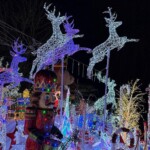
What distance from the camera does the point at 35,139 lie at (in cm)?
Result: 409

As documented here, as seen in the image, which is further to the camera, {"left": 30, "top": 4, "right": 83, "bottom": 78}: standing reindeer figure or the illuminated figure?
{"left": 30, "top": 4, "right": 83, "bottom": 78}: standing reindeer figure

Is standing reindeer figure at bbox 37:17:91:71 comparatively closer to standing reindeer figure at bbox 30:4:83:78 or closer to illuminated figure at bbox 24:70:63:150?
standing reindeer figure at bbox 30:4:83:78

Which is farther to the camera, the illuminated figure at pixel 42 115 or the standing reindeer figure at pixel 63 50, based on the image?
the standing reindeer figure at pixel 63 50

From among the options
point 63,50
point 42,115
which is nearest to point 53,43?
point 63,50

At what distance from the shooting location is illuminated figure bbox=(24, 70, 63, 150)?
13.6 feet

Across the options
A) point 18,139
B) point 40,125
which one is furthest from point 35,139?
point 18,139

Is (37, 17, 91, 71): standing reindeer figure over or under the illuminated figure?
over

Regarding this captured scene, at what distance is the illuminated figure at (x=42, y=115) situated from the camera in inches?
163

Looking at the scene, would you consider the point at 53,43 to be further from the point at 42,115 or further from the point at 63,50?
the point at 42,115

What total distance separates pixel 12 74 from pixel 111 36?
4093 mm

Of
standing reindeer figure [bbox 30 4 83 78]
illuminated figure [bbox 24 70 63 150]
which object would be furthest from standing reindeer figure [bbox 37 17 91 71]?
illuminated figure [bbox 24 70 63 150]

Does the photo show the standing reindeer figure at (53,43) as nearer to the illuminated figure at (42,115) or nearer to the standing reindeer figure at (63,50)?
the standing reindeer figure at (63,50)

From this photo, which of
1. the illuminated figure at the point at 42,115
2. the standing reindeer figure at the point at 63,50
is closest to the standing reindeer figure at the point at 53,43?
the standing reindeer figure at the point at 63,50

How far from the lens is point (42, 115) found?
164 inches
